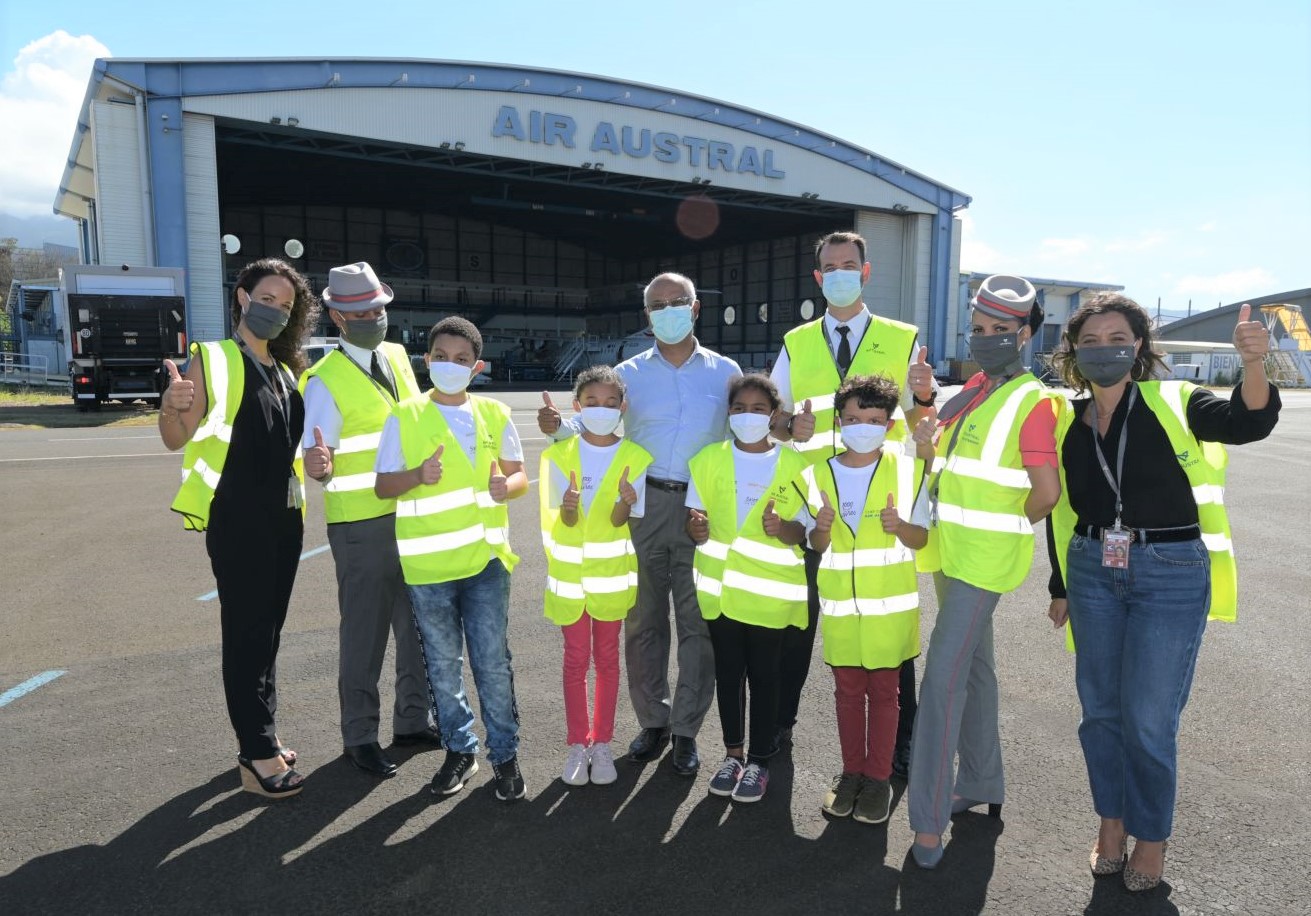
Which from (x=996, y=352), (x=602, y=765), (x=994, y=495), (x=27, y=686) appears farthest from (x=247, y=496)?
(x=996, y=352)

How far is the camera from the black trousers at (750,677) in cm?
371

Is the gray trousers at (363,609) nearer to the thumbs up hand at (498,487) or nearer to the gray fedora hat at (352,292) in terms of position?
the thumbs up hand at (498,487)

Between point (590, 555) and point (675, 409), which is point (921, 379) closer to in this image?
point (675, 409)

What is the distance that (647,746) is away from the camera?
4.08 metres

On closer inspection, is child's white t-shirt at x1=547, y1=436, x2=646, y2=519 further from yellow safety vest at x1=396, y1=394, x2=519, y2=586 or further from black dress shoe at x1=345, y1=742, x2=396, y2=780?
black dress shoe at x1=345, y1=742, x2=396, y2=780

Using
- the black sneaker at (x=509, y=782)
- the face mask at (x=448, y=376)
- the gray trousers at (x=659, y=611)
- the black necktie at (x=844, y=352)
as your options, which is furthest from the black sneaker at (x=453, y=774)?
the black necktie at (x=844, y=352)

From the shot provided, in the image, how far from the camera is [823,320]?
4.26 metres

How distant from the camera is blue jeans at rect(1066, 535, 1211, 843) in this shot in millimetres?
2984

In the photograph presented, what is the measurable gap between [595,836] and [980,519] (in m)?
1.94

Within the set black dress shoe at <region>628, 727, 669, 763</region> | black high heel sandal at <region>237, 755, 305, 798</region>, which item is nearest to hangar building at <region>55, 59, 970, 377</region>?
black dress shoe at <region>628, 727, 669, 763</region>

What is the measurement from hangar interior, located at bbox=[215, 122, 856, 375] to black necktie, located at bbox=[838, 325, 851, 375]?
27.8 m

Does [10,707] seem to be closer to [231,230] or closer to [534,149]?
[534,149]

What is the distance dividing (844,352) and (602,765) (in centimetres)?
226

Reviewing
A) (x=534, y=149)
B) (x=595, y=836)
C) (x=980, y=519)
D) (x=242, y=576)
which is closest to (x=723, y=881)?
(x=595, y=836)
